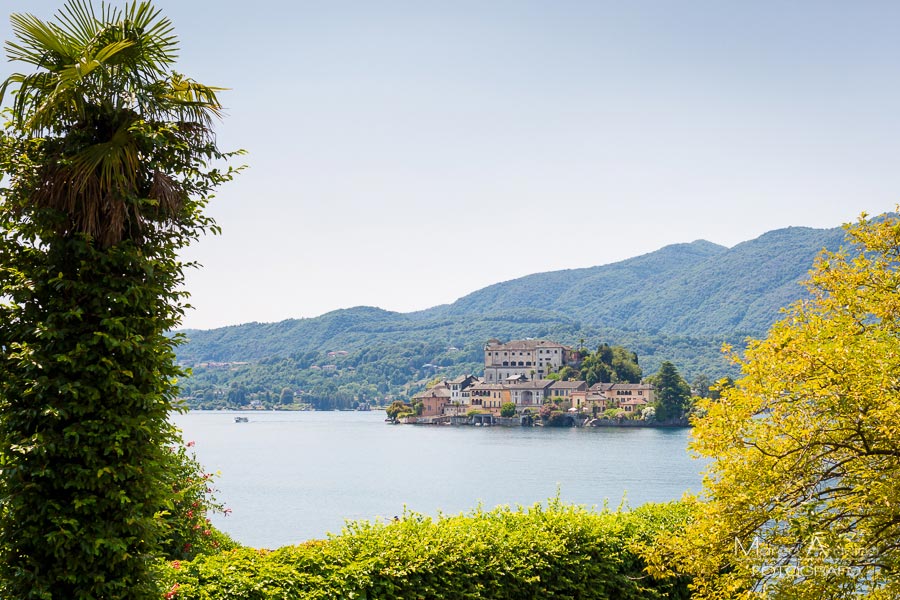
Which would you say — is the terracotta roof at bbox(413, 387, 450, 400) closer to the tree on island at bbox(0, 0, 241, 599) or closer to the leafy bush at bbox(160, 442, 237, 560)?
the leafy bush at bbox(160, 442, 237, 560)

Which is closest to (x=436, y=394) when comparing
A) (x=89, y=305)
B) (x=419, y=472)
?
(x=419, y=472)

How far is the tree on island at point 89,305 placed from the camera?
659 cm

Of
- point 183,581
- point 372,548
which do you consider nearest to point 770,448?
point 372,548

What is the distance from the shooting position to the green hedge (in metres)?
8.17

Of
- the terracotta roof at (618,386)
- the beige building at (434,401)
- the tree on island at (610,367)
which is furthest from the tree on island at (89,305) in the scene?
the beige building at (434,401)

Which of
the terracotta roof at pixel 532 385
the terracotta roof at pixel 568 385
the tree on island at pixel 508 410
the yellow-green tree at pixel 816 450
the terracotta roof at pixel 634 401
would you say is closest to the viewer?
the yellow-green tree at pixel 816 450

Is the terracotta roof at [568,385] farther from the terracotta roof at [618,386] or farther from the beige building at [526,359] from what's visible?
the beige building at [526,359]

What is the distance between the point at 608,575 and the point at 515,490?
4904 centimetres

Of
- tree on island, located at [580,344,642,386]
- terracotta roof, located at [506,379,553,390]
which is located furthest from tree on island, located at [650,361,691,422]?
terracotta roof, located at [506,379,553,390]

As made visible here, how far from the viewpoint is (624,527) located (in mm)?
11289

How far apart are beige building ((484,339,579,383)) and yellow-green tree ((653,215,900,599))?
137595 millimetres

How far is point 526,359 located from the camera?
150m

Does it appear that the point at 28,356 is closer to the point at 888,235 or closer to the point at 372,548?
the point at 372,548

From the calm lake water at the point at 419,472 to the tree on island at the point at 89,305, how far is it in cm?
1710
